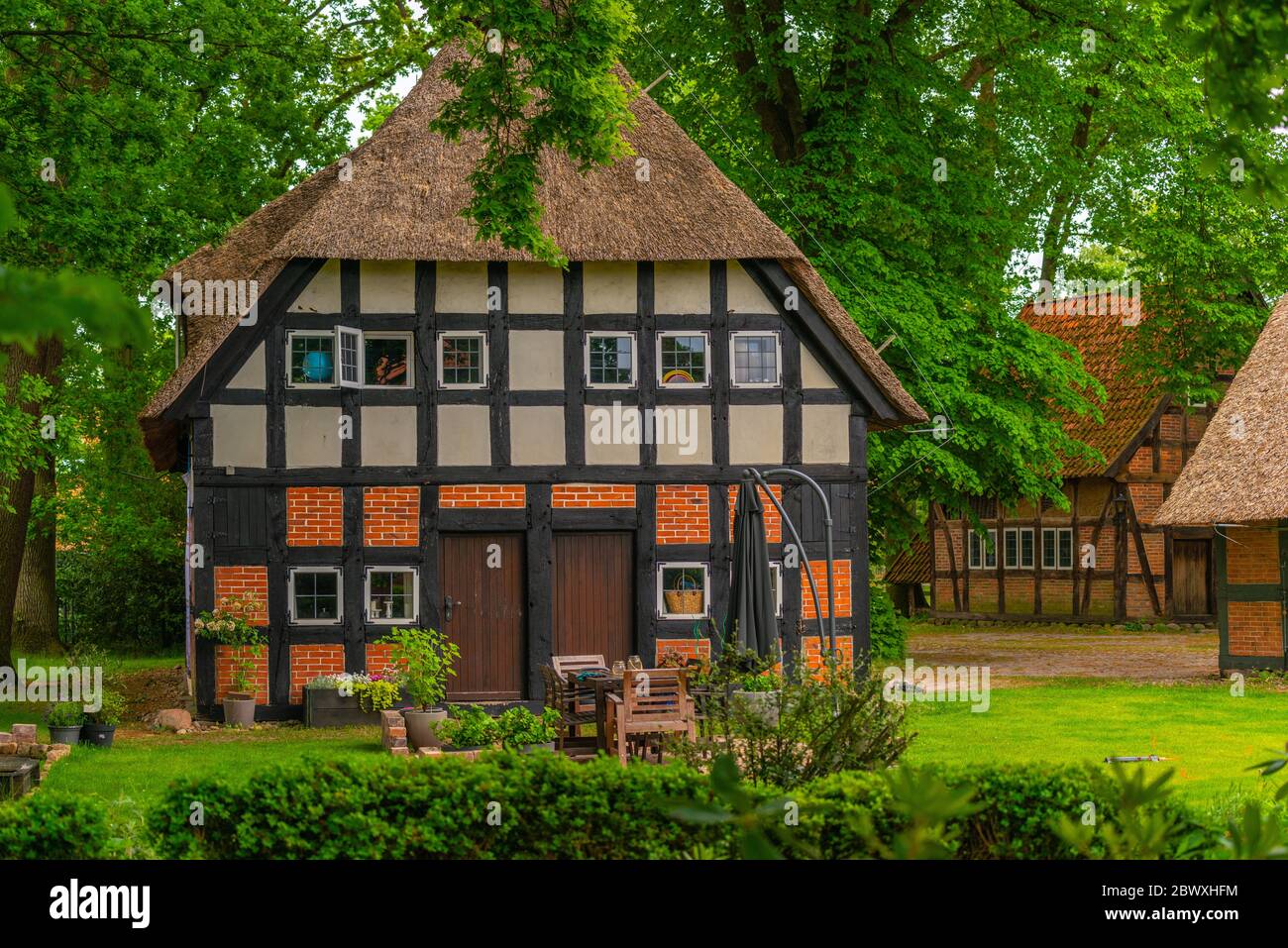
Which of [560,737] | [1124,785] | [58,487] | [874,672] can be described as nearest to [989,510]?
[58,487]

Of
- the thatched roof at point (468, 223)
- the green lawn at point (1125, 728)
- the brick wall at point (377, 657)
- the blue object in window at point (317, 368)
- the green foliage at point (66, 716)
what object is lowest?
the green lawn at point (1125, 728)

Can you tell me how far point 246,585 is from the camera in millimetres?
17906

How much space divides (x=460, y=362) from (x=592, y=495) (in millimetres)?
2187

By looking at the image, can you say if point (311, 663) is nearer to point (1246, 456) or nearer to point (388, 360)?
point (388, 360)

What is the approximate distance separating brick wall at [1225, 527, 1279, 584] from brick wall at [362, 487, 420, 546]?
11.3 metres

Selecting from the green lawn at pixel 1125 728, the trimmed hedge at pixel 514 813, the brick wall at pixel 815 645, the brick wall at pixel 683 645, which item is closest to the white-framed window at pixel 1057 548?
the green lawn at pixel 1125 728

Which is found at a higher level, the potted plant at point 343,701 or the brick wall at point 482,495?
the brick wall at point 482,495

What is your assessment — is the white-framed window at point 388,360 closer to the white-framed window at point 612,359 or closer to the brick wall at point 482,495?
the brick wall at point 482,495

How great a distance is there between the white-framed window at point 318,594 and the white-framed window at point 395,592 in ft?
1.27

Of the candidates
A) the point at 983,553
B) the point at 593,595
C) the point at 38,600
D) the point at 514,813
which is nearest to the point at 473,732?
the point at 593,595

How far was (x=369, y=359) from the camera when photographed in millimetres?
18297

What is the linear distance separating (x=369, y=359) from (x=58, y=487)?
12.4 metres

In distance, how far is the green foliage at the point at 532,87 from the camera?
13167 mm
